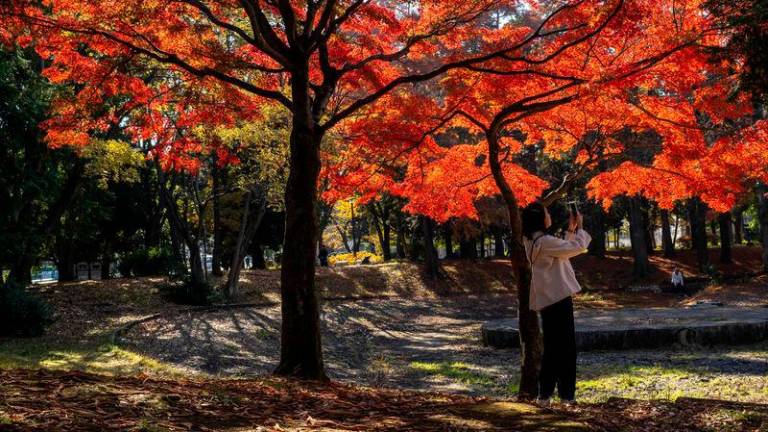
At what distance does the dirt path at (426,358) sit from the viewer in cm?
902

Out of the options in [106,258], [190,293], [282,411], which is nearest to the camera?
[282,411]

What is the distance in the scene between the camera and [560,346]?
566cm

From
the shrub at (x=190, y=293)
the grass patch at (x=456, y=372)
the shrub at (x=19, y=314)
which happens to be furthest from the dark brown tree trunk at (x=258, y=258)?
the grass patch at (x=456, y=372)

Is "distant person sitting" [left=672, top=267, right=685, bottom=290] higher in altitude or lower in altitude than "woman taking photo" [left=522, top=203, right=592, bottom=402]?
lower

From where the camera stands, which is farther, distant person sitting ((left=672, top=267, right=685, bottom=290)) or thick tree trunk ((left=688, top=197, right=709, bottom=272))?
thick tree trunk ((left=688, top=197, right=709, bottom=272))

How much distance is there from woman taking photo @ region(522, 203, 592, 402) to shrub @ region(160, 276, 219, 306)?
17528 millimetres

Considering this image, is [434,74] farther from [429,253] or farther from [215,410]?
[429,253]

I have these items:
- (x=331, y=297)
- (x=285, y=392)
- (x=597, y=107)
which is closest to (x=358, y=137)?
(x=597, y=107)

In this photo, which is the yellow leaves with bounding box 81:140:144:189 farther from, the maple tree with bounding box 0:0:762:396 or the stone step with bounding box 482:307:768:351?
the stone step with bounding box 482:307:768:351

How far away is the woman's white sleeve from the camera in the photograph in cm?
561

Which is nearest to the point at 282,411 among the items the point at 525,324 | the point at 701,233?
the point at 525,324

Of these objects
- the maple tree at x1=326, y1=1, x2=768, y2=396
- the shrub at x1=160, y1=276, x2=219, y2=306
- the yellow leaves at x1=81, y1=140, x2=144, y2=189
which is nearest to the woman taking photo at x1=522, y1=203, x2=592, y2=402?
the maple tree at x1=326, y1=1, x2=768, y2=396

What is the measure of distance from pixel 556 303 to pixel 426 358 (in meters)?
8.28

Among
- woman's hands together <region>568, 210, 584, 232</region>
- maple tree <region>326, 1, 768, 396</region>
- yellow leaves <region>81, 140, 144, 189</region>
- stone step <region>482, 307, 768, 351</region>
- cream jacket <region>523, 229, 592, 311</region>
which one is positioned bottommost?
stone step <region>482, 307, 768, 351</region>
